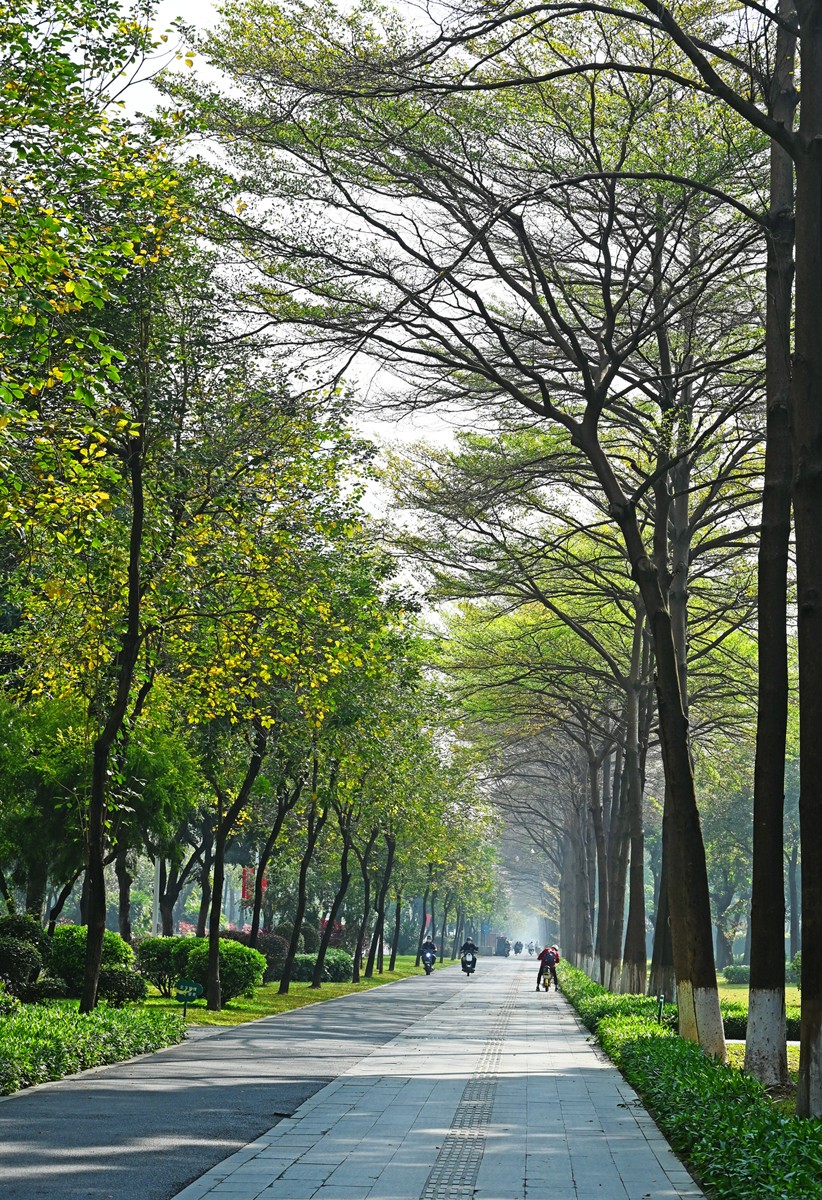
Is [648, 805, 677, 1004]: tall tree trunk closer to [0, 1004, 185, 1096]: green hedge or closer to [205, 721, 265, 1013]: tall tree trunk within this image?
[205, 721, 265, 1013]: tall tree trunk

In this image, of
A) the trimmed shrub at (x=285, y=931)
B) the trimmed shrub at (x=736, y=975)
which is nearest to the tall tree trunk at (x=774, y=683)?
the trimmed shrub at (x=285, y=931)

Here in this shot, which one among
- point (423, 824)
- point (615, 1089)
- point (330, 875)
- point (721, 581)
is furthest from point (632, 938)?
point (330, 875)

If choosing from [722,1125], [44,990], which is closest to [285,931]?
[44,990]

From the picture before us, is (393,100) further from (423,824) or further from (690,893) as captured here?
(423,824)

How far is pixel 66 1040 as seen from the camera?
1354 cm

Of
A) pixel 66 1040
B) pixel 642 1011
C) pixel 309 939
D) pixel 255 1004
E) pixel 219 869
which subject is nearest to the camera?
pixel 66 1040

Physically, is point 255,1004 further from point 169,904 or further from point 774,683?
point 774,683

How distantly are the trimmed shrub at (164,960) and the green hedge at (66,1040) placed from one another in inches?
413

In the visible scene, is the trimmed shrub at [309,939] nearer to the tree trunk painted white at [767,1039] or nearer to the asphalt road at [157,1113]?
the asphalt road at [157,1113]

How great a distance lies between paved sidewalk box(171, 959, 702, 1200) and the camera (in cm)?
831

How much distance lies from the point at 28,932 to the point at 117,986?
2569 mm

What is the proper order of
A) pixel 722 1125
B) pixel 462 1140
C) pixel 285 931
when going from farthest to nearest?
1. pixel 285 931
2. pixel 462 1140
3. pixel 722 1125

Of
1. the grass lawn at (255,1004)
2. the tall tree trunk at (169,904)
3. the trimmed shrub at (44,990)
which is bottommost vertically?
the grass lawn at (255,1004)

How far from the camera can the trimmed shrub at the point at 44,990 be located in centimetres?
2178
